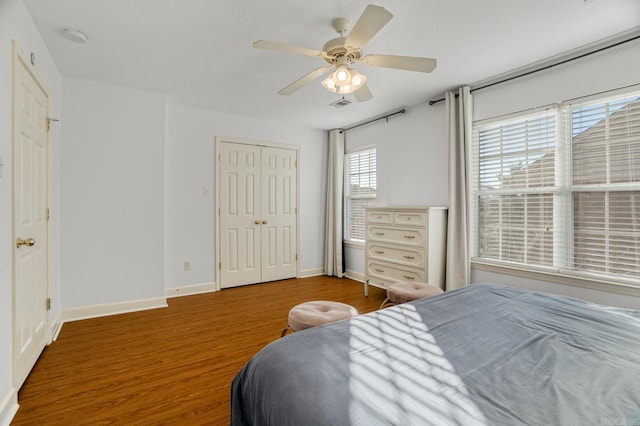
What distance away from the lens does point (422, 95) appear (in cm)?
367

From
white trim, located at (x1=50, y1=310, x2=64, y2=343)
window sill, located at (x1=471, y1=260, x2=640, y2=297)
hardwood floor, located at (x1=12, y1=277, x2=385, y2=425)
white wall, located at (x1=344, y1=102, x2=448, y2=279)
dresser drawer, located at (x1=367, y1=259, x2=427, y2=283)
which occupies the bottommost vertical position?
hardwood floor, located at (x1=12, y1=277, x2=385, y2=425)

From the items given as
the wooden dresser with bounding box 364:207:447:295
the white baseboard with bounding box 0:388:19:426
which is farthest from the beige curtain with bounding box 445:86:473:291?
the white baseboard with bounding box 0:388:19:426

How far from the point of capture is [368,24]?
172 centimetres

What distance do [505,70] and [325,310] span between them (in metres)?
2.89

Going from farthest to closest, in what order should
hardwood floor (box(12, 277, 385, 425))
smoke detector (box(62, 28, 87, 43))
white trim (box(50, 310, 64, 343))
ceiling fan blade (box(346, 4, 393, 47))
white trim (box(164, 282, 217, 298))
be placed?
1. white trim (box(164, 282, 217, 298))
2. white trim (box(50, 310, 64, 343))
3. smoke detector (box(62, 28, 87, 43))
4. hardwood floor (box(12, 277, 385, 425))
5. ceiling fan blade (box(346, 4, 393, 47))

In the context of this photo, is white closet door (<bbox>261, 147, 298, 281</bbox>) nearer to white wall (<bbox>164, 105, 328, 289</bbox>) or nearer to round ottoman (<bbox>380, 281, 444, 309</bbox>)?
white wall (<bbox>164, 105, 328, 289</bbox>)

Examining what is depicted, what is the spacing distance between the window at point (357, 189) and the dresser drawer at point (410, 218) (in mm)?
1158

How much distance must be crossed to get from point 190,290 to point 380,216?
9.27 feet

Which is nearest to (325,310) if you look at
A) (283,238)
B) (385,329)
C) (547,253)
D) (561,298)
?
(385,329)

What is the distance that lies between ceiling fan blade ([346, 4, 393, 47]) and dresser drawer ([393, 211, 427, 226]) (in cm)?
204

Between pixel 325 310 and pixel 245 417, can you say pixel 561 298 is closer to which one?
pixel 325 310

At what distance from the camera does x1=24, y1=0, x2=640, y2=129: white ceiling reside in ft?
6.73

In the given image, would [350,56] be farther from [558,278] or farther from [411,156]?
[558,278]

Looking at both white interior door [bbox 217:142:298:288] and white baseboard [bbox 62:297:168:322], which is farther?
white interior door [bbox 217:142:298:288]
